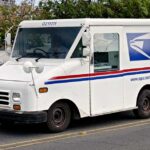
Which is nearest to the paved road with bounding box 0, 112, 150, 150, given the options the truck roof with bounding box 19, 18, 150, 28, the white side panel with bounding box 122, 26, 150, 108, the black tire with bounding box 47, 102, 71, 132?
the black tire with bounding box 47, 102, 71, 132

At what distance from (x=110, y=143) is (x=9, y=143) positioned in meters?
1.83

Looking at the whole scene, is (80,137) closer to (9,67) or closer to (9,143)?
(9,143)

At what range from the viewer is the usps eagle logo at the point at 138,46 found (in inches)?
462

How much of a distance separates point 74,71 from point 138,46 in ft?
6.77

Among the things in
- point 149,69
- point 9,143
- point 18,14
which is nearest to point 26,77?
point 9,143

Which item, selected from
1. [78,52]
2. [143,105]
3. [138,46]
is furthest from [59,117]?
[138,46]

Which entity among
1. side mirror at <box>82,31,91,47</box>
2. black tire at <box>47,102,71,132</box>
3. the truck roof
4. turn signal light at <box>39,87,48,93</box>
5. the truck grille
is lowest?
black tire at <box>47,102,71,132</box>

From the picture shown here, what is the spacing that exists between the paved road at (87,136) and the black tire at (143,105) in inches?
7.5

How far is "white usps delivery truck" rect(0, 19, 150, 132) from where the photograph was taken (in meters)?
10.0

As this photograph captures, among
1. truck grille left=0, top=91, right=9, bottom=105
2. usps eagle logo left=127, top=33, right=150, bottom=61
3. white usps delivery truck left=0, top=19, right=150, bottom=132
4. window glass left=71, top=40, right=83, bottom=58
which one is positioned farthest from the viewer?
usps eagle logo left=127, top=33, right=150, bottom=61

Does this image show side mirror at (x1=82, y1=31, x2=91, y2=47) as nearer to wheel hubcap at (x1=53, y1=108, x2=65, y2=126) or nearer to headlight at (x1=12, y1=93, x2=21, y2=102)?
wheel hubcap at (x1=53, y1=108, x2=65, y2=126)

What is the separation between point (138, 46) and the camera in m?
11.9

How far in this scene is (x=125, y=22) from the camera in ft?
38.2

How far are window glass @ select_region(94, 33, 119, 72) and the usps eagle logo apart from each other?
407 millimetres
